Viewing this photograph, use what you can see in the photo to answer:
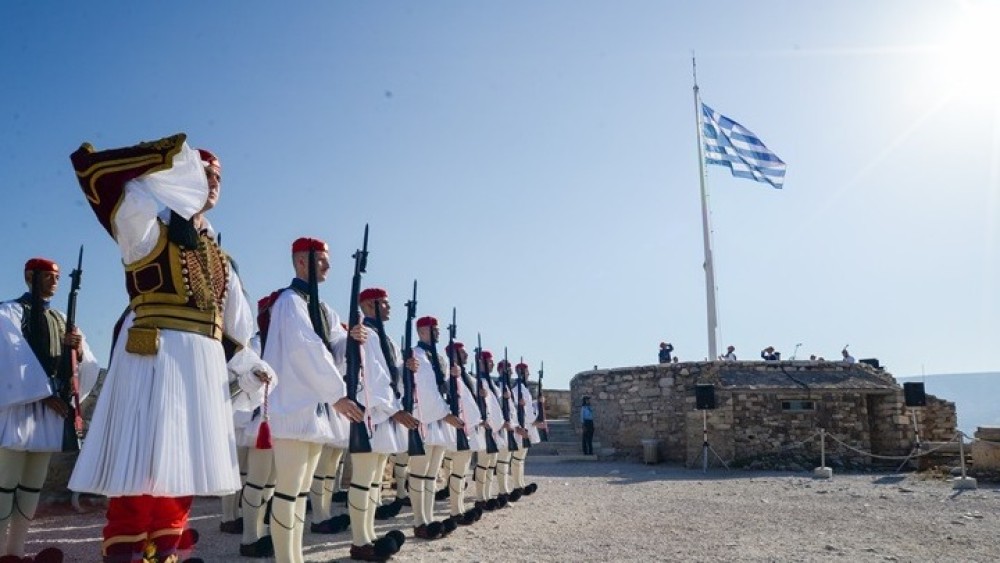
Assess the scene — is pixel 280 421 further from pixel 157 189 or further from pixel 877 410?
pixel 877 410

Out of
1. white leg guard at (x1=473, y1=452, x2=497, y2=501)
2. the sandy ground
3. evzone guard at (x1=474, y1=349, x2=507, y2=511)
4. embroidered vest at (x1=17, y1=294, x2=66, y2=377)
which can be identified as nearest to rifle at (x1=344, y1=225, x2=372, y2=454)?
the sandy ground

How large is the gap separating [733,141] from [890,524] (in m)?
17.1

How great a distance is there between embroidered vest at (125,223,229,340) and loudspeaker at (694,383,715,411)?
49.3 feet

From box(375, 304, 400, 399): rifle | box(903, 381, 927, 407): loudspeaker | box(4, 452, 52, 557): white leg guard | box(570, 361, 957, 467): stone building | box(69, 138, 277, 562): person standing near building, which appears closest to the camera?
box(69, 138, 277, 562): person standing near building

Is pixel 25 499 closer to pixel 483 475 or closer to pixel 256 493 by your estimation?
pixel 256 493

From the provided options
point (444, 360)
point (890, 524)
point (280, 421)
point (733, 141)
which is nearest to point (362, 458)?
point (280, 421)

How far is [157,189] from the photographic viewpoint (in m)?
2.81

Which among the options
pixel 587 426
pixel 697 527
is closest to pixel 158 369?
pixel 697 527

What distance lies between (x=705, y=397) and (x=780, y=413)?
226cm

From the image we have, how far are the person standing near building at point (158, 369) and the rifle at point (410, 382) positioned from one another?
9.72ft

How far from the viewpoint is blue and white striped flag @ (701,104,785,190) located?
21984mm

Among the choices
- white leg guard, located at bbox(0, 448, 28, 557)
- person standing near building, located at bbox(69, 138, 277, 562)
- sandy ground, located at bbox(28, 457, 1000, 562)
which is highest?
person standing near building, located at bbox(69, 138, 277, 562)

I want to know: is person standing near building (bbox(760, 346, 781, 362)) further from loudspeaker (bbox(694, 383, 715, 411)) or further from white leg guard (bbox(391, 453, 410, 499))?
white leg guard (bbox(391, 453, 410, 499))

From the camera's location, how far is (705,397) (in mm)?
16484
